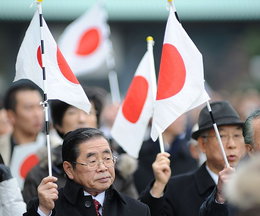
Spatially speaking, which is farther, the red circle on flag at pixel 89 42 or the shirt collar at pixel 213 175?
the red circle on flag at pixel 89 42

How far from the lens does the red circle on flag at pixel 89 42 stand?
35.3 feet

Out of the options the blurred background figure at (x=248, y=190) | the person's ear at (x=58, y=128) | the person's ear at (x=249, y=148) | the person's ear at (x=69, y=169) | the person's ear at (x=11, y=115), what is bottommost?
the blurred background figure at (x=248, y=190)

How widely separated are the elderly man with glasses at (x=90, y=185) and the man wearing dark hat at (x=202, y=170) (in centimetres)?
57

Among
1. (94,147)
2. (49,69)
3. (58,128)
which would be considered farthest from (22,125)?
(94,147)

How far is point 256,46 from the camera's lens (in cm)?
3039

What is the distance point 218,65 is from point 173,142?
23.3 meters

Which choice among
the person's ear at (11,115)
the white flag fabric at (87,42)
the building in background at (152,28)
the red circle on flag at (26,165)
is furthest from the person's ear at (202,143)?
the building in background at (152,28)

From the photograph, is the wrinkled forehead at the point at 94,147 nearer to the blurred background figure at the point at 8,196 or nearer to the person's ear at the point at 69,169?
the person's ear at the point at 69,169

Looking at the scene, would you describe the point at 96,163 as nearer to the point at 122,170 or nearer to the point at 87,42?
the point at 122,170

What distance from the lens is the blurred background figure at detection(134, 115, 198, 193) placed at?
884 centimetres

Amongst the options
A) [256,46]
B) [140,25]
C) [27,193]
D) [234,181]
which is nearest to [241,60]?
[256,46]

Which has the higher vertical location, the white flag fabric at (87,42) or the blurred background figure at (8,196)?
the white flag fabric at (87,42)

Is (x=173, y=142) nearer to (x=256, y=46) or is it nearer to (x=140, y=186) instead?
(x=140, y=186)

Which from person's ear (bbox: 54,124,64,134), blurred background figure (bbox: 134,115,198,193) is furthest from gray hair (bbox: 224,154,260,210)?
blurred background figure (bbox: 134,115,198,193)
